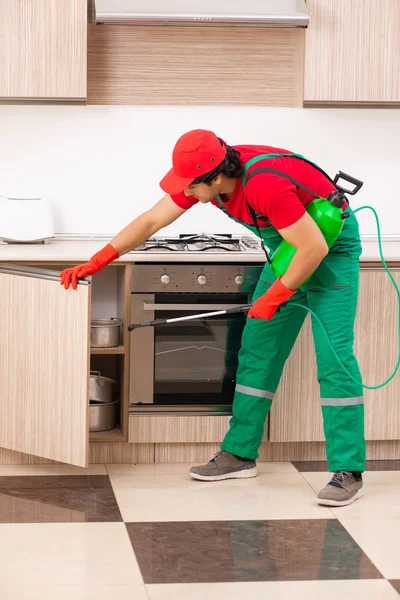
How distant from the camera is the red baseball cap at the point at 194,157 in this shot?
3.00 meters

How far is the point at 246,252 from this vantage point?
3.78 meters

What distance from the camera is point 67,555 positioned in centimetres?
286

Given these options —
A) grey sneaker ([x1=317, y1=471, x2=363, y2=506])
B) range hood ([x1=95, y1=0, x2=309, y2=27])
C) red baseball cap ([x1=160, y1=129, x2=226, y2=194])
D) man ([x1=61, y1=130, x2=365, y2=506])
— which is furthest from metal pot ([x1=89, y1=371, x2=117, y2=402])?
range hood ([x1=95, y1=0, x2=309, y2=27])

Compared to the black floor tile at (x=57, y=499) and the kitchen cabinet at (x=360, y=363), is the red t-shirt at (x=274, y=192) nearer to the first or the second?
the kitchen cabinet at (x=360, y=363)

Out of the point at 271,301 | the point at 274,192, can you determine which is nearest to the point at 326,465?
the point at 271,301

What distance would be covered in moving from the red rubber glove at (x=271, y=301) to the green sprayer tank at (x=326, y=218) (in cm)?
7

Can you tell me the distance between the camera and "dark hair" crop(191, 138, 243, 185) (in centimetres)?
305

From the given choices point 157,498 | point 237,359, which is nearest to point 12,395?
point 157,498

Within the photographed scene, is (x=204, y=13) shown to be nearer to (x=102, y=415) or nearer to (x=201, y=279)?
(x=201, y=279)

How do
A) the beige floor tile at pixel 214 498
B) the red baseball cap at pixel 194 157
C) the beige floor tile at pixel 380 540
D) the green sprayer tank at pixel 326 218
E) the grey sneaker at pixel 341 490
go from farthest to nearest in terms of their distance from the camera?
the grey sneaker at pixel 341 490 → the beige floor tile at pixel 214 498 → the green sprayer tank at pixel 326 218 → the red baseball cap at pixel 194 157 → the beige floor tile at pixel 380 540

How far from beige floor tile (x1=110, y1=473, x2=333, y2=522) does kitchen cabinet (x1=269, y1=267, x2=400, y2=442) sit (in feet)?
0.68

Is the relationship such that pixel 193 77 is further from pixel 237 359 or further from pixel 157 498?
pixel 157 498

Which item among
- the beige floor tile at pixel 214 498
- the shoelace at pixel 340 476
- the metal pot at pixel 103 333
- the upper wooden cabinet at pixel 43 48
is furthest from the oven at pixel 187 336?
the upper wooden cabinet at pixel 43 48

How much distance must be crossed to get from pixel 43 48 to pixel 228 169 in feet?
3.65
